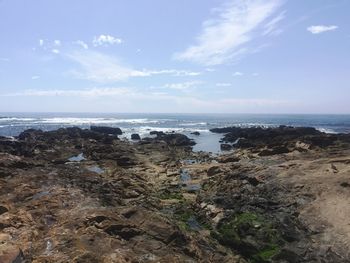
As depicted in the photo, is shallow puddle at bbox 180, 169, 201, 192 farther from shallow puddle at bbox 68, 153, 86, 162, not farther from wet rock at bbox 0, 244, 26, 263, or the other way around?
wet rock at bbox 0, 244, 26, 263

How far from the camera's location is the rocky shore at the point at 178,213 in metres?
19.5

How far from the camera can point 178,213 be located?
28406mm

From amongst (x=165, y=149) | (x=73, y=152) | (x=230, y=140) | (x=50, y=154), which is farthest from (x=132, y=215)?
(x=230, y=140)

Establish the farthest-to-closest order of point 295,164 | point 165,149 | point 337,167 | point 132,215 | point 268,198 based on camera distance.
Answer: point 165,149 → point 295,164 → point 337,167 → point 268,198 → point 132,215

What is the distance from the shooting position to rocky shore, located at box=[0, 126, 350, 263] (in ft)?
63.9

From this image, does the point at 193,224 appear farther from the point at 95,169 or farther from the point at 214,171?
the point at 95,169

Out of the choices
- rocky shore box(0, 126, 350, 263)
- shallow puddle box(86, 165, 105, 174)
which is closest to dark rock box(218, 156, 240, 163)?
rocky shore box(0, 126, 350, 263)

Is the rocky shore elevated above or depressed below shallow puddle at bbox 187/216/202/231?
above

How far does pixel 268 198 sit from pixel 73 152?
35736 mm

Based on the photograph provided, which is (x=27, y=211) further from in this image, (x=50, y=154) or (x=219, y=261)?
(x=50, y=154)

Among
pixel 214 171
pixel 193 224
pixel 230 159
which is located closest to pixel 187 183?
pixel 214 171

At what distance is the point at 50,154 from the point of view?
54.4 m

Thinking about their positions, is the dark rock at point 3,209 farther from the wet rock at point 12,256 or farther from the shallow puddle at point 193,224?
→ the shallow puddle at point 193,224

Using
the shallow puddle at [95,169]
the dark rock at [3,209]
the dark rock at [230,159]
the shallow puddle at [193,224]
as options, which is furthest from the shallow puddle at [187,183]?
the dark rock at [3,209]
